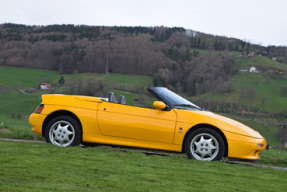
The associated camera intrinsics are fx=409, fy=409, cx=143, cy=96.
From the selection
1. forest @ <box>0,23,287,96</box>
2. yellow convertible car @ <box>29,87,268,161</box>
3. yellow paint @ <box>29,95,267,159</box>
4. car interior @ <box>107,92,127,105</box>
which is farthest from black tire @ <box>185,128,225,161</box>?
forest @ <box>0,23,287,96</box>

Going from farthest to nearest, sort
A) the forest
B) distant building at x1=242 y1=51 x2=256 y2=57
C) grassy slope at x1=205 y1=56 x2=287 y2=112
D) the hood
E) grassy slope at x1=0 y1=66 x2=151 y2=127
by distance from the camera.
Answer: distant building at x1=242 y1=51 x2=256 y2=57 → the forest → grassy slope at x1=205 y1=56 x2=287 y2=112 → grassy slope at x1=0 y1=66 x2=151 y2=127 → the hood

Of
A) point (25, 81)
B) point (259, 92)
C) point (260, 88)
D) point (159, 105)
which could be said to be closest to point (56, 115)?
point (159, 105)

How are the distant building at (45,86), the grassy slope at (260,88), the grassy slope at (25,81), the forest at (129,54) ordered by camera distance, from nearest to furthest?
the grassy slope at (25,81) < the grassy slope at (260,88) < the distant building at (45,86) < the forest at (129,54)

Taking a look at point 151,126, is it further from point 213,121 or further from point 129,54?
point 129,54

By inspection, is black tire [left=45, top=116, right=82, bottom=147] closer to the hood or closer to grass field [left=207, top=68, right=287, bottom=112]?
the hood

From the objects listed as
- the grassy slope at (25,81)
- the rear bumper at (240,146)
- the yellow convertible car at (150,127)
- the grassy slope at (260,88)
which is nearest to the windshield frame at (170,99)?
the yellow convertible car at (150,127)

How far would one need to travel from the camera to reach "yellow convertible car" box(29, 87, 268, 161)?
7.23 meters

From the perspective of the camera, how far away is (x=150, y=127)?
741 cm

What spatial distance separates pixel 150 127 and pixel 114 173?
2.41 m

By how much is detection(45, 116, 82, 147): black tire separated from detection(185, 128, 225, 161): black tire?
2.08 meters

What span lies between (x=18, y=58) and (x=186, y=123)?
162528 millimetres

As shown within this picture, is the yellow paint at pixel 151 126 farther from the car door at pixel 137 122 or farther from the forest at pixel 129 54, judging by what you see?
the forest at pixel 129 54

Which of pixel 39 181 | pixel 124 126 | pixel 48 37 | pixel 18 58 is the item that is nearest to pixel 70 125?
pixel 124 126

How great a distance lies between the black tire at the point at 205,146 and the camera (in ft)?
23.5
